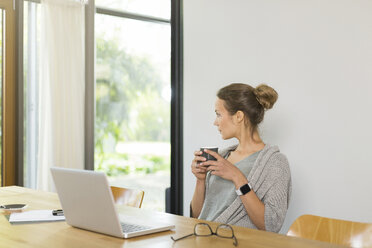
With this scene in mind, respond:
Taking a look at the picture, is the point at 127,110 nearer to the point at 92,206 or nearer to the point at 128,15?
the point at 128,15

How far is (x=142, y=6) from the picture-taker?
4.73 meters

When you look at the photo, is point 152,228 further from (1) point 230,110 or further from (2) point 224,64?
(2) point 224,64

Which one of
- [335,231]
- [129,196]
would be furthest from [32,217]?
[335,231]

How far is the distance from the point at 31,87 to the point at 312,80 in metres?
2.67

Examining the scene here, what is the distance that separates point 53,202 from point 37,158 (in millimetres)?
2084

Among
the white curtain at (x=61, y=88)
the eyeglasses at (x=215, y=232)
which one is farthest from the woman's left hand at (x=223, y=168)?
the white curtain at (x=61, y=88)

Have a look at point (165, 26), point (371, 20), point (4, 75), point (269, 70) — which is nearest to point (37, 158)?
point (4, 75)

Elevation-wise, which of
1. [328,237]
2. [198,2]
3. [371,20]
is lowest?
[328,237]

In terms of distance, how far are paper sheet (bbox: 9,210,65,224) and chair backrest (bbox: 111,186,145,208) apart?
21.1 inches

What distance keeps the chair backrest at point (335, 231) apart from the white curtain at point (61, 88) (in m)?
2.84

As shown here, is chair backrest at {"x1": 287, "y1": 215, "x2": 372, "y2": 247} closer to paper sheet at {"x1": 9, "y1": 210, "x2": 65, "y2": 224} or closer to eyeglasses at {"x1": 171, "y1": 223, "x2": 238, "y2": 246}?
eyeglasses at {"x1": 171, "y1": 223, "x2": 238, "y2": 246}

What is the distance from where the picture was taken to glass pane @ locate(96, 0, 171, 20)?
4.53 meters

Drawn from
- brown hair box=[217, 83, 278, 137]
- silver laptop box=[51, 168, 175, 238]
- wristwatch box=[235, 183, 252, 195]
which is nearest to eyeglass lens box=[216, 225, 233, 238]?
silver laptop box=[51, 168, 175, 238]

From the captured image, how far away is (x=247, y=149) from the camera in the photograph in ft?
7.89
